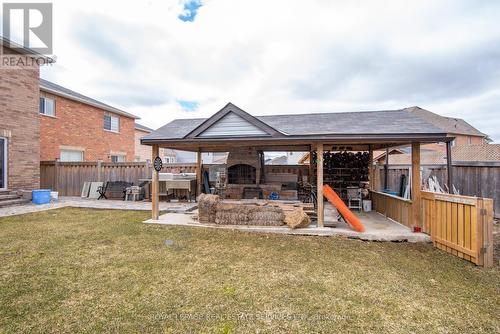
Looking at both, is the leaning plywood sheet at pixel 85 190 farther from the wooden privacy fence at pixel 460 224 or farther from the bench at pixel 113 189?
the wooden privacy fence at pixel 460 224

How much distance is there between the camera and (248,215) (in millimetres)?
6414

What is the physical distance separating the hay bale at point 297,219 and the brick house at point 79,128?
13.8m

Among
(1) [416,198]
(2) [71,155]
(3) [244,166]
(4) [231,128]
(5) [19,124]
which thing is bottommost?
(1) [416,198]

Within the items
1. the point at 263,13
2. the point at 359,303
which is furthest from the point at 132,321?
the point at 263,13

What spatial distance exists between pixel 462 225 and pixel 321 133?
315 cm

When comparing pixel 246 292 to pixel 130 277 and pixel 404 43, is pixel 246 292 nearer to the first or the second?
pixel 130 277

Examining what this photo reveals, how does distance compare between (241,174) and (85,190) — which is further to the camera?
(85,190)

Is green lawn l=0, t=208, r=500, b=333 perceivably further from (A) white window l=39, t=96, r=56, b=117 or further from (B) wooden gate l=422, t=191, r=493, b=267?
(A) white window l=39, t=96, r=56, b=117

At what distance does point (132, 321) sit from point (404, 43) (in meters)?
12.8

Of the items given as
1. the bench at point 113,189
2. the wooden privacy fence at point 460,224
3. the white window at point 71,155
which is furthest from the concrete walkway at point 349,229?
the white window at point 71,155

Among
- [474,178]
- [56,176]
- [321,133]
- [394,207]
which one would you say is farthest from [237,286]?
[56,176]

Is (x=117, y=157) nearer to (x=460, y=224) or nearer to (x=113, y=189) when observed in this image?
(x=113, y=189)

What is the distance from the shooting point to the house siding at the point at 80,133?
42.9ft

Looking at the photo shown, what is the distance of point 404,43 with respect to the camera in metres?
10.2
